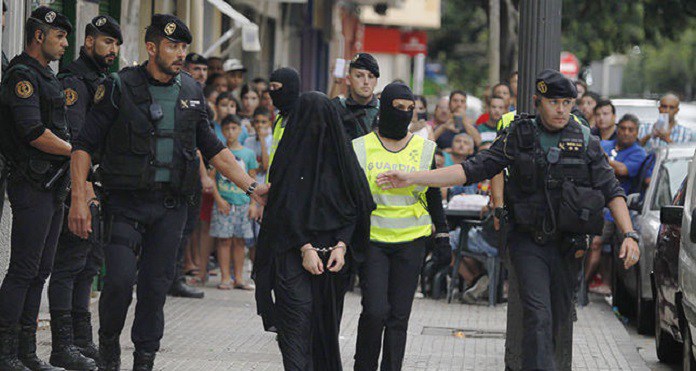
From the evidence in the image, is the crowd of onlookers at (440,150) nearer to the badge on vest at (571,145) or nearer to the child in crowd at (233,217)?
the child in crowd at (233,217)

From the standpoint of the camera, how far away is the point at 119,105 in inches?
304

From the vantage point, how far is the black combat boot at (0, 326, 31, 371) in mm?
8242

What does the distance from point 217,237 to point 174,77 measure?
21.0 ft

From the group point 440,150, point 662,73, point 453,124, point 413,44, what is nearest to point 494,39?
point 413,44

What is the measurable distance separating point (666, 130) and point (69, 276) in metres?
8.74

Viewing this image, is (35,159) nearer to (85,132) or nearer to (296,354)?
(85,132)

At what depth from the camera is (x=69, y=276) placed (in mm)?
8852

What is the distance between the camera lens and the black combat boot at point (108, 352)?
7.76 metres

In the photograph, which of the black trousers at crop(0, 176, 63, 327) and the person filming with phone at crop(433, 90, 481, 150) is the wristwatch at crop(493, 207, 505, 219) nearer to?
the black trousers at crop(0, 176, 63, 327)

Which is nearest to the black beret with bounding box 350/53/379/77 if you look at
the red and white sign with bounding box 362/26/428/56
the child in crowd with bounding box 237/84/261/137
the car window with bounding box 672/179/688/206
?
the car window with bounding box 672/179/688/206

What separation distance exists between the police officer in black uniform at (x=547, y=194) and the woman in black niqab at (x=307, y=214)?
0.48 meters

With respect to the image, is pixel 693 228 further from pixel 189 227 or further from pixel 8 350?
pixel 189 227

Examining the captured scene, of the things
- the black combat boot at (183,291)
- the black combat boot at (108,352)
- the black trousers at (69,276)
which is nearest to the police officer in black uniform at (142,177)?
the black combat boot at (108,352)

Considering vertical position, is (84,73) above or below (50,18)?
below
